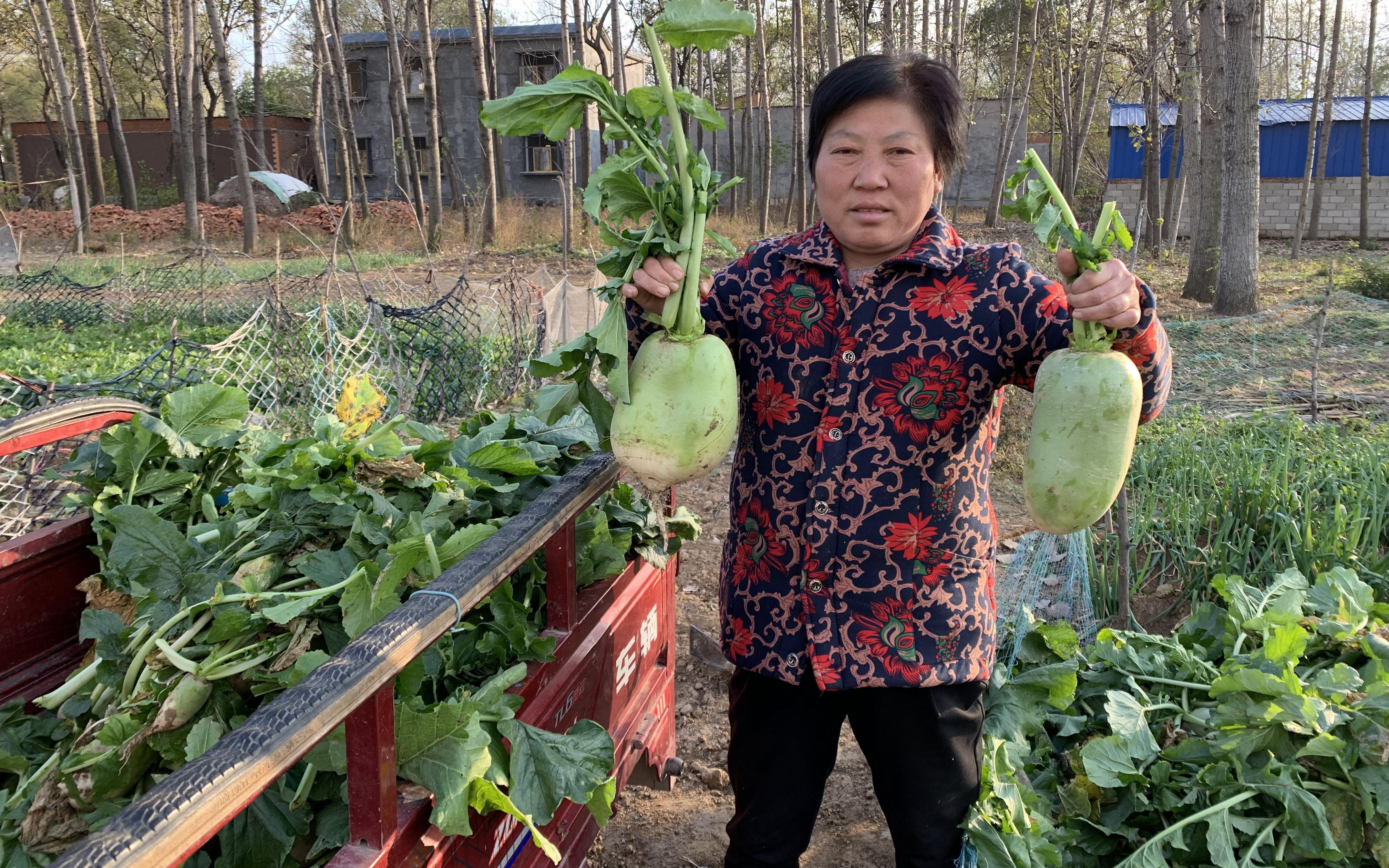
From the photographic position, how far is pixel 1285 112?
1094 inches

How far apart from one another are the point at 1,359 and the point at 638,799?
27.8ft

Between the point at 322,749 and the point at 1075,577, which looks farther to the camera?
the point at 1075,577

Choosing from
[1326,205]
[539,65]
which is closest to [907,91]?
[1326,205]

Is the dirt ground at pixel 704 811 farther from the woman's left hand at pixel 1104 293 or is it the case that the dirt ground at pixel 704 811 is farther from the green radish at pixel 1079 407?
the woman's left hand at pixel 1104 293

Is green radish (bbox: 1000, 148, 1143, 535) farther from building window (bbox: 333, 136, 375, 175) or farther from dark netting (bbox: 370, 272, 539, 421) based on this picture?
building window (bbox: 333, 136, 375, 175)

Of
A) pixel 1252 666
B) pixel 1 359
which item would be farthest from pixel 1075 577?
pixel 1 359

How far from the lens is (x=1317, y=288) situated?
15.0 metres

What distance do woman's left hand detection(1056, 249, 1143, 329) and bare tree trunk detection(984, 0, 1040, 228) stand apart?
14.9 meters

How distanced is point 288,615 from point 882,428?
4.06 feet

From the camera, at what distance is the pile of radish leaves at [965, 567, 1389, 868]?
7.23 feet

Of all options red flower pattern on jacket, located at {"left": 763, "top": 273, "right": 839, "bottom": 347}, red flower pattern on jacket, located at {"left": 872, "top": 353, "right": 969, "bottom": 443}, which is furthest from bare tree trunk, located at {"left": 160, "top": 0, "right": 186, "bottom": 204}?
red flower pattern on jacket, located at {"left": 872, "top": 353, "right": 969, "bottom": 443}

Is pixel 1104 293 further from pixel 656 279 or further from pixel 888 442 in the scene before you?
pixel 656 279

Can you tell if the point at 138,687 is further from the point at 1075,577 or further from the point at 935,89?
the point at 1075,577

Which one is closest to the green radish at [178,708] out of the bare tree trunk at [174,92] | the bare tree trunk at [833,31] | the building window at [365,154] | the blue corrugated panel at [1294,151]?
the bare tree trunk at [833,31]
